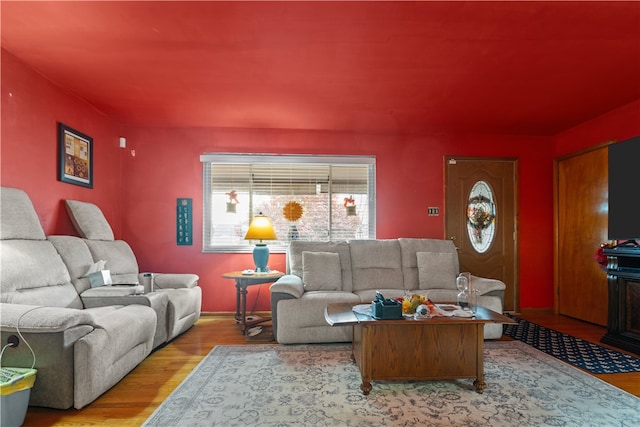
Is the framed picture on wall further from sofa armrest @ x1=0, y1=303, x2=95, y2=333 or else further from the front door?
the front door

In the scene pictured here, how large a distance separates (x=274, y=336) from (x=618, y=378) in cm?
278

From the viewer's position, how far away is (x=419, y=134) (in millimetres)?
5035

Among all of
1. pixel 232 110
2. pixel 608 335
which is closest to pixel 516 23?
pixel 232 110

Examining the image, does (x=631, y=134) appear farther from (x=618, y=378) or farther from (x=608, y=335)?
(x=618, y=378)

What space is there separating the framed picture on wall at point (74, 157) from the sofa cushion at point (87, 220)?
0.25 meters

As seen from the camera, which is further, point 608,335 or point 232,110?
point 232,110

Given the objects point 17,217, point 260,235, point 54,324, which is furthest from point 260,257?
point 54,324

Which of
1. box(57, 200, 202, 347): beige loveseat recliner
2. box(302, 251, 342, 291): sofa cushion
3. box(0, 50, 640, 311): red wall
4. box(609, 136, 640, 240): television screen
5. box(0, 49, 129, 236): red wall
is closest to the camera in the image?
box(0, 49, 129, 236): red wall

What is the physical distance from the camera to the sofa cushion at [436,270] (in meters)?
4.07

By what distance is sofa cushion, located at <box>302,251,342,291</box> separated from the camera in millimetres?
3895

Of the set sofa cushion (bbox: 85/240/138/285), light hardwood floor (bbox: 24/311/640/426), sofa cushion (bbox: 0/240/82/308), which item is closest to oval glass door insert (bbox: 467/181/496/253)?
light hardwood floor (bbox: 24/311/640/426)

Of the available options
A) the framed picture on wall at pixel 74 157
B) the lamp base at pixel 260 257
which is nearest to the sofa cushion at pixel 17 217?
the framed picture on wall at pixel 74 157

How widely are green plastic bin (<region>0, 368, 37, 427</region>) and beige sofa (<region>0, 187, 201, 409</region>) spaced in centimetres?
10

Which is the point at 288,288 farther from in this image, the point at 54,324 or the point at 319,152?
the point at 319,152
